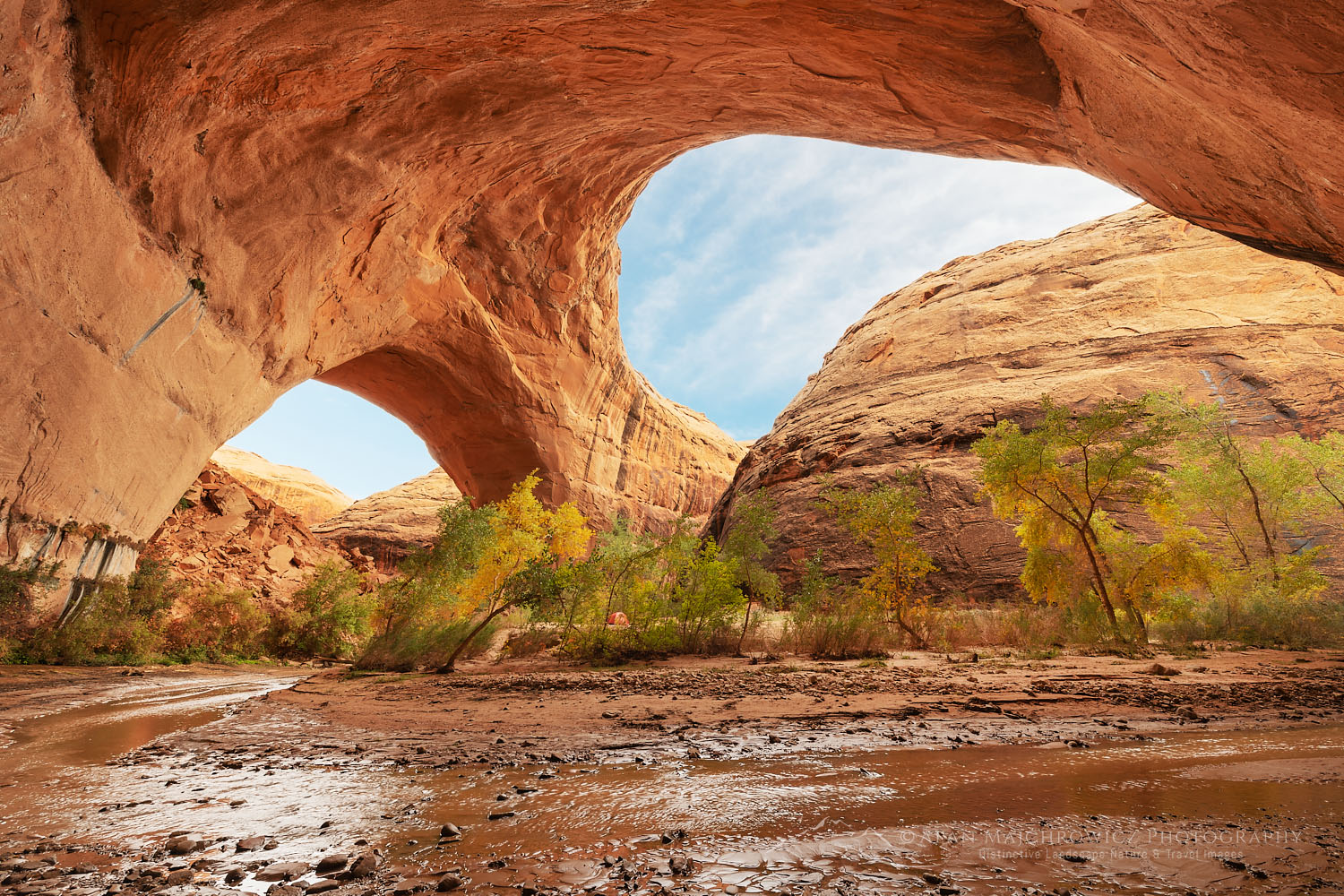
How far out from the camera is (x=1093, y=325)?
21062 millimetres

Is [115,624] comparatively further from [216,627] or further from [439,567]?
[439,567]

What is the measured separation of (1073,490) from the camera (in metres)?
11.5

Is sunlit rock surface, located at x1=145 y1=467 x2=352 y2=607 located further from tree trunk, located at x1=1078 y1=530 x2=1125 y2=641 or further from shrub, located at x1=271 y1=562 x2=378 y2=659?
tree trunk, located at x1=1078 y1=530 x2=1125 y2=641

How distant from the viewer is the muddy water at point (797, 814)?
179 centimetres

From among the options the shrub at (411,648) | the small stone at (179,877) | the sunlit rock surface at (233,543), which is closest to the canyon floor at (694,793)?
the small stone at (179,877)

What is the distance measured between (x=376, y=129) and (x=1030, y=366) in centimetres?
1946

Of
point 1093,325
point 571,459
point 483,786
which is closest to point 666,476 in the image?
point 571,459

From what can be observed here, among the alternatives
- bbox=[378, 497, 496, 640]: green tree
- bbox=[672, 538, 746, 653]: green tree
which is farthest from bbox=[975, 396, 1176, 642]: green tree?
bbox=[378, 497, 496, 640]: green tree

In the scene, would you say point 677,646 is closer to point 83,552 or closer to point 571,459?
point 83,552

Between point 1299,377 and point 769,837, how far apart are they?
72.4 ft

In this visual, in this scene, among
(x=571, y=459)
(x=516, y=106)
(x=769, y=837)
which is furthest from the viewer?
(x=571, y=459)

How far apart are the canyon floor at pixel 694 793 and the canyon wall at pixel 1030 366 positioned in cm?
1168

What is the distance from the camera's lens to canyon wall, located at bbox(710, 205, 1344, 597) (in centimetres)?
1703

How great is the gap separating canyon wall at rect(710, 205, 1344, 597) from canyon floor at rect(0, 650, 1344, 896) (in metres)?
11.7
